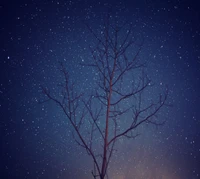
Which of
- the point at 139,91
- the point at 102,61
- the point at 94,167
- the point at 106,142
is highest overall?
the point at 102,61

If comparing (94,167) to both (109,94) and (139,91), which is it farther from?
(139,91)

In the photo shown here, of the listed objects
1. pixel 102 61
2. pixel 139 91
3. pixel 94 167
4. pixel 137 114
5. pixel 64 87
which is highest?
pixel 102 61

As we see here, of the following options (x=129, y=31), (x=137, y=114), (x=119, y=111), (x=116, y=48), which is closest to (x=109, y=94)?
(x=119, y=111)

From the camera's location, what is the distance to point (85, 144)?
12.0 feet

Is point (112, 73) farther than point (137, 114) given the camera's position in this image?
Yes

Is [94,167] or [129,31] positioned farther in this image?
[129,31]

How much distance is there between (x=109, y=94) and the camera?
3.87m

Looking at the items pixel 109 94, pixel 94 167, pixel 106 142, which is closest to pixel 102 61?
pixel 109 94

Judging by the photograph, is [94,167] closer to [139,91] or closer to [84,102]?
[84,102]

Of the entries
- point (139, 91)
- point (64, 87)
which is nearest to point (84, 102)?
point (64, 87)

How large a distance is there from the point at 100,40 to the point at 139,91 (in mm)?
1124

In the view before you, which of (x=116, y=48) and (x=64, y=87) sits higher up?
(x=116, y=48)

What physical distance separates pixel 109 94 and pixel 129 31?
113cm

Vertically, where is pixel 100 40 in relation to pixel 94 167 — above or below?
above
